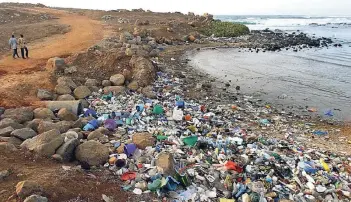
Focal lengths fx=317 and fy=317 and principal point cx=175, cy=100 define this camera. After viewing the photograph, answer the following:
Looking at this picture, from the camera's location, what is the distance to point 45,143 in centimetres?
623

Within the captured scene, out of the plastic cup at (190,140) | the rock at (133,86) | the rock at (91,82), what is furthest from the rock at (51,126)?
the rock at (133,86)

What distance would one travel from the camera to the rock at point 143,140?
6879 millimetres

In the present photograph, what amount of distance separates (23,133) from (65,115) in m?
1.61

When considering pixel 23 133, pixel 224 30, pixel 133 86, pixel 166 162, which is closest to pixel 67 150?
pixel 23 133

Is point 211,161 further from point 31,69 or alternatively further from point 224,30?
point 224,30

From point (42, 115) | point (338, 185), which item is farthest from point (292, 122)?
point (42, 115)

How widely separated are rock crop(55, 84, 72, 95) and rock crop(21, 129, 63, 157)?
4.12m

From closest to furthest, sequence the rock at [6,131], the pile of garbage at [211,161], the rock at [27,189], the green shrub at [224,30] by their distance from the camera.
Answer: the rock at [27,189] → the pile of garbage at [211,161] → the rock at [6,131] → the green shrub at [224,30]

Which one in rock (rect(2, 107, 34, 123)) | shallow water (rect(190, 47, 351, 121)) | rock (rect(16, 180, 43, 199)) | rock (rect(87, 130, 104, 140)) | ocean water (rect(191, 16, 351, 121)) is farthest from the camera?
shallow water (rect(190, 47, 351, 121))

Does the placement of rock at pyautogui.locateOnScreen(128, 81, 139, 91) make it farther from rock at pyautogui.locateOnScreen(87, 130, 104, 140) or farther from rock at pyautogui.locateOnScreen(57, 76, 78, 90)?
rock at pyautogui.locateOnScreen(87, 130, 104, 140)

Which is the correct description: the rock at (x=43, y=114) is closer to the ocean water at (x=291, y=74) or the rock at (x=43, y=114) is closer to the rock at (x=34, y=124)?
the rock at (x=34, y=124)

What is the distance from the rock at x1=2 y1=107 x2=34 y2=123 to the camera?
316 inches

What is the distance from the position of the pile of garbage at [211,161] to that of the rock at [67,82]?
2032 millimetres

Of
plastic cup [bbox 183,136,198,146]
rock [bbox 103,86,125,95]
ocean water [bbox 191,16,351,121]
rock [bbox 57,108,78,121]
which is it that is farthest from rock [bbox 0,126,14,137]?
ocean water [bbox 191,16,351,121]
